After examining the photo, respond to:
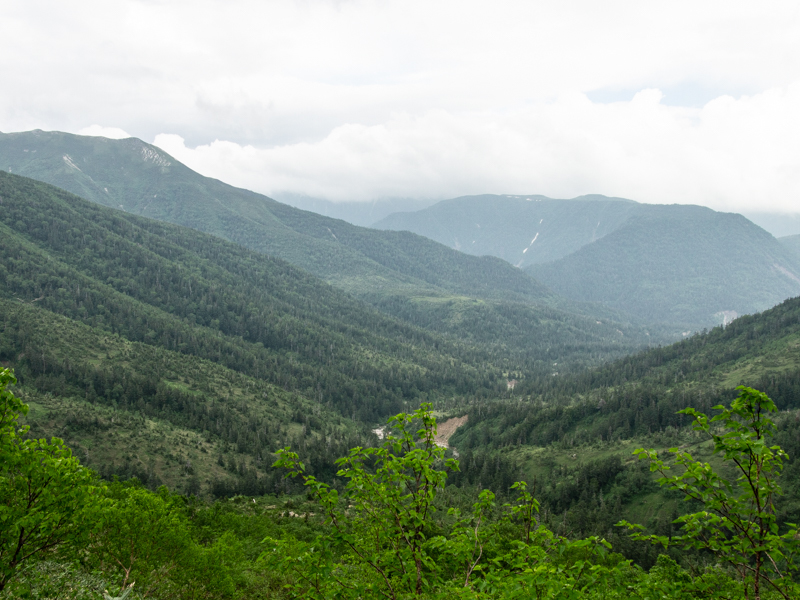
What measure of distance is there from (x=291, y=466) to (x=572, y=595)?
26.5 ft

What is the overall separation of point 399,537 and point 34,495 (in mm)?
14239

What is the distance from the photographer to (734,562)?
1130 centimetres

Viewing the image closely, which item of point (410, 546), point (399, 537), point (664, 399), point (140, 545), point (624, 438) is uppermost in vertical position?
point (410, 546)

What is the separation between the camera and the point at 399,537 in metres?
14.4

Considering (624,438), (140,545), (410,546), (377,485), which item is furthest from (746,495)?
(624,438)

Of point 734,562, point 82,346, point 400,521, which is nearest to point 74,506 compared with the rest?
point 400,521

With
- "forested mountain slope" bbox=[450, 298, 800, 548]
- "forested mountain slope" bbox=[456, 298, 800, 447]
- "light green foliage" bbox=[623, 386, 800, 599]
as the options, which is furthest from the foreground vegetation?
"forested mountain slope" bbox=[456, 298, 800, 447]

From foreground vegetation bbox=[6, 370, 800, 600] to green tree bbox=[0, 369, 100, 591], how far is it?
5 centimetres

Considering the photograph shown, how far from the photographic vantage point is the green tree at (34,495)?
1647 cm

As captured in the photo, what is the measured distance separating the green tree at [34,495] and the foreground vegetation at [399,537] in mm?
54

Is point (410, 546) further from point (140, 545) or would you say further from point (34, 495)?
point (140, 545)

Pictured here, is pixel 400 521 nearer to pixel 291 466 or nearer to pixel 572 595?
pixel 291 466

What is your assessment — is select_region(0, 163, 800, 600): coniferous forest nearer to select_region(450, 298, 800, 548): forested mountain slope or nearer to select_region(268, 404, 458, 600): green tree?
select_region(268, 404, 458, 600): green tree

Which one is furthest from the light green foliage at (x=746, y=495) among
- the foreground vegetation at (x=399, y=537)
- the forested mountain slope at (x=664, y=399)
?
the forested mountain slope at (x=664, y=399)
